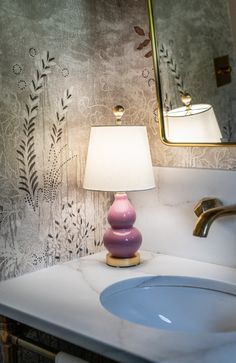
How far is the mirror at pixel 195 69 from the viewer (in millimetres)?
1236

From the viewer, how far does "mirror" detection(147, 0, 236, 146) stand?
1236 millimetres

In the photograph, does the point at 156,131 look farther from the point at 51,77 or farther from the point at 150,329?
the point at 150,329

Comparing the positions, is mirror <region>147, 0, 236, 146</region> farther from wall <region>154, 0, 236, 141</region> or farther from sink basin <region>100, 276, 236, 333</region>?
sink basin <region>100, 276, 236, 333</region>

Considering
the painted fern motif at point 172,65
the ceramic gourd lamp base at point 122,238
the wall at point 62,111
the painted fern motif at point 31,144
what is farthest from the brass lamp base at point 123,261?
the painted fern motif at point 172,65

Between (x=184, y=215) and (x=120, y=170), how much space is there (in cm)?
25

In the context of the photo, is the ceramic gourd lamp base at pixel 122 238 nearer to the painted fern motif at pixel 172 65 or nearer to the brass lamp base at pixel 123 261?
the brass lamp base at pixel 123 261

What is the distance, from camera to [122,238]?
4.26 feet

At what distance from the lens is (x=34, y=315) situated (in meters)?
1.00

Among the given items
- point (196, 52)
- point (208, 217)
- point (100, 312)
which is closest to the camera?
point (100, 312)

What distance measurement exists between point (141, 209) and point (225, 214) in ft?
1.12

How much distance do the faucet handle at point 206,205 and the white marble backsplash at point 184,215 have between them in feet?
0.06

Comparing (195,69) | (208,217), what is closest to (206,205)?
(208,217)

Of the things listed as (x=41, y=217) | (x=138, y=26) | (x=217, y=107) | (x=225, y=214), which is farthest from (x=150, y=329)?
(x=138, y=26)

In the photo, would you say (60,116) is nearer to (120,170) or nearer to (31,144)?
(31,144)
